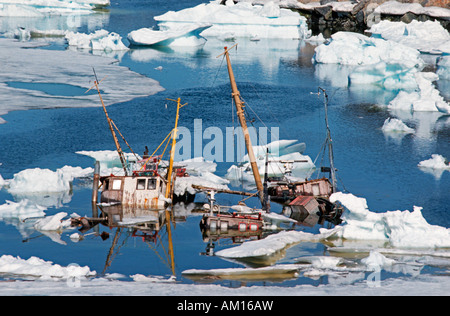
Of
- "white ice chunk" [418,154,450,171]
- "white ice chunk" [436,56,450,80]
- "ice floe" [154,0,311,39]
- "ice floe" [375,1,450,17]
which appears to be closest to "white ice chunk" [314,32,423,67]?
"white ice chunk" [436,56,450,80]

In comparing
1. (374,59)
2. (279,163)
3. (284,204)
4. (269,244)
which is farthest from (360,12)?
(269,244)

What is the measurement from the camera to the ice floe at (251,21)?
229 feet

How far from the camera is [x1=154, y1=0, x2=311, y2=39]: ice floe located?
69.9 metres

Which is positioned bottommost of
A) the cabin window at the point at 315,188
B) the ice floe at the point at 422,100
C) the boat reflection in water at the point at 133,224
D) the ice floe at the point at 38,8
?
Answer: the boat reflection in water at the point at 133,224

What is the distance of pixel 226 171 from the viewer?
2914 centimetres

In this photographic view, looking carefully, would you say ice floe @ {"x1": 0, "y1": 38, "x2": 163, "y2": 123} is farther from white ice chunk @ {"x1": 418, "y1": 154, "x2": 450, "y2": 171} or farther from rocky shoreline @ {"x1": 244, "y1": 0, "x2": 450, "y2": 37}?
rocky shoreline @ {"x1": 244, "y1": 0, "x2": 450, "y2": 37}

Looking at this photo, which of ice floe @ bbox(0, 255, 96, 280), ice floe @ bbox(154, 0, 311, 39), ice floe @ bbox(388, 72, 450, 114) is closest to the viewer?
ice floe @ bbox(0, 255, 96, 280)

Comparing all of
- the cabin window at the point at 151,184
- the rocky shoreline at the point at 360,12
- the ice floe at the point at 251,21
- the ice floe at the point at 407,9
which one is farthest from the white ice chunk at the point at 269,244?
the ice floe at the point at 407,9

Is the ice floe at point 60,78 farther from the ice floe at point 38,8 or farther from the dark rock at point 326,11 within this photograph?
the dark rock at point 326,11

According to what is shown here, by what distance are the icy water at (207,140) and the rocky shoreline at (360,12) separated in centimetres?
1813

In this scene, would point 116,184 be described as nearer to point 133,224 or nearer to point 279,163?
point 133,224

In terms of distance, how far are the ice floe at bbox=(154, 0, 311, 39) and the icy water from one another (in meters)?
9.49

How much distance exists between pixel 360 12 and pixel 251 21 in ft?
52.6

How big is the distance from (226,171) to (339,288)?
1357cm
